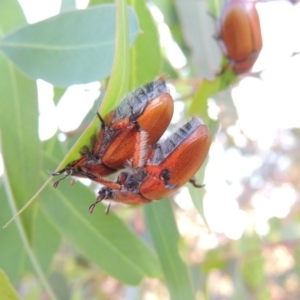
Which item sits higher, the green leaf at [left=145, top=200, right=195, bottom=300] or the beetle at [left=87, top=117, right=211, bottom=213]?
the beetle at [left=87, top=117, right=211, bottom=213]

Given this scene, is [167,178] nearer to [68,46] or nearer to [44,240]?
[68,46]

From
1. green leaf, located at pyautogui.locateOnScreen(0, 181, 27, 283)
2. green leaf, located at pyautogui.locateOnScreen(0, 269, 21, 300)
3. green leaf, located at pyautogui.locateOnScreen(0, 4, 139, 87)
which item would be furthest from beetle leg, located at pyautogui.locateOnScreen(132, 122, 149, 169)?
green leaf, located at pyautogui.locateOnScreen(0, 181, 27, 283)

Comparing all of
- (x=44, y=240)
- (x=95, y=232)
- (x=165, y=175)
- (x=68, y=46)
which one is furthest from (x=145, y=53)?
(x=44, y=240)

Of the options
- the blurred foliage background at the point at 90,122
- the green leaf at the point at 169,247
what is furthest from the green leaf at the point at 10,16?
the green leaf at the point at 169,247

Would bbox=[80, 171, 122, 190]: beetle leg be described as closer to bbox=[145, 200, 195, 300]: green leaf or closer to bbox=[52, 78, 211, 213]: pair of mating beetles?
bbox=[52, 78, 211, 213]: pair of mating beetles

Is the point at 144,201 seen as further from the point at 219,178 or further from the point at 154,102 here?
the point at 219,178

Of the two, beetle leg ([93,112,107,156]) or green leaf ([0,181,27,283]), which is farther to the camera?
green leaf ([0,181,27,283])

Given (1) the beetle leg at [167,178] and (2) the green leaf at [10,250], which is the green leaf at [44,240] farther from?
(1) the beetle leg at [167,178]

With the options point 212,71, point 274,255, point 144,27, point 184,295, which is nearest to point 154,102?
point 144,27
